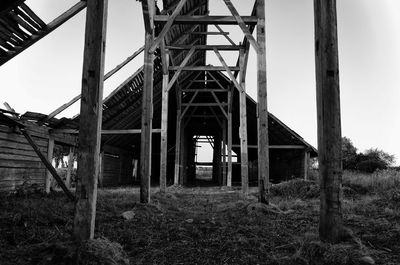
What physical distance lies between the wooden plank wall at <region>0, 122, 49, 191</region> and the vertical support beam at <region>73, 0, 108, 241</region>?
21.9ft

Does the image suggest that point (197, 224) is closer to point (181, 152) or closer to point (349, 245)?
point (349, 245)

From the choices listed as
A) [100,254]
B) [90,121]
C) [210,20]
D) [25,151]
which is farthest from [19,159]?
[100,254]

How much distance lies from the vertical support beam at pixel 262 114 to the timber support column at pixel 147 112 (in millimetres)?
2499

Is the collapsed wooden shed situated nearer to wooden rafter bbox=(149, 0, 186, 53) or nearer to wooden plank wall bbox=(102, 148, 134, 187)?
wooden rafter bbox=(149, 0, 186, 53)

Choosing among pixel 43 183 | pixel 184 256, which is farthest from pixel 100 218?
pixel 43 183

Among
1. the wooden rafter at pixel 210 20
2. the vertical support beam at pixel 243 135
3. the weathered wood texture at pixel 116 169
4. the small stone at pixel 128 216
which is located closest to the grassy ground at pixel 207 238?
the small stone at pixel 128 216

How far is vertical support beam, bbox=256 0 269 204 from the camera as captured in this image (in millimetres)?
7078

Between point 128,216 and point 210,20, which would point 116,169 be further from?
point 128,216

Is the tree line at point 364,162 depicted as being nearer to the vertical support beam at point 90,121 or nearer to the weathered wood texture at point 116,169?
the weathered wood texture at point 116,169

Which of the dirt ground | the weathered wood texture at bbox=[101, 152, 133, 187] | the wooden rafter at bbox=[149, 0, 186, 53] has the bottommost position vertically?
the dirt ground

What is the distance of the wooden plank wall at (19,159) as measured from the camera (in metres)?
8.73

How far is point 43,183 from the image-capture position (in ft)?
35.8

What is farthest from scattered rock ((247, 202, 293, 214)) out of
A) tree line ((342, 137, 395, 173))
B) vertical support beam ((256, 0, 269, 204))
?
tree line ((342, 137, 395, 173))

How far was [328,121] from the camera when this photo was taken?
345 cm
